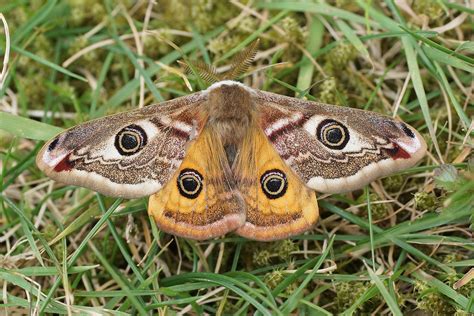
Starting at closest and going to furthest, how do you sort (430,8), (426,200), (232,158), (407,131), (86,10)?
1. (407,131)
2. (232,158)
3. (426,200)
4. (430,8)
5. (86,10)

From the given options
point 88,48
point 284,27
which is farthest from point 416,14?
point 88,48

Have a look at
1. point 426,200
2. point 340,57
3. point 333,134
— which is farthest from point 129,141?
point 426,200

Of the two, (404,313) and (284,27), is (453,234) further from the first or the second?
(284,27)

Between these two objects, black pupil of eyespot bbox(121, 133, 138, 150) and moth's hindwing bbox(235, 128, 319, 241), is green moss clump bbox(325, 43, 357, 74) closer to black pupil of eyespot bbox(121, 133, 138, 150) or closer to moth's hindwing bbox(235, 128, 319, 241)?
moth's hindwing bbox(235, 128, 319, 241)

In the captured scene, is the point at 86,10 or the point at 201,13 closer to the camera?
the point at 201,13

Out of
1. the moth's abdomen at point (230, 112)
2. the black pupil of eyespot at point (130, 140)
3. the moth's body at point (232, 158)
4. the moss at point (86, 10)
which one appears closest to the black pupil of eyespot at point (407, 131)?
the moth's body at point (232, 158)

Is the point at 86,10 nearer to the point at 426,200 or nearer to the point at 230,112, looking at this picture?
the point at 230,112
